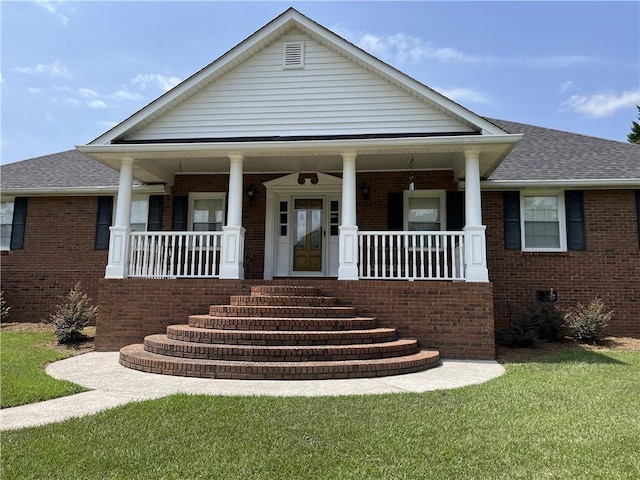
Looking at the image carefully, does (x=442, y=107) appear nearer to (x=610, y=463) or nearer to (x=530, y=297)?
(x=530, y=297)

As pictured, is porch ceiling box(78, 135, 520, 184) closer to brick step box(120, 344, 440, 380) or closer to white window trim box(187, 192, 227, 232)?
white window trim box(187, 192, 227, 232)

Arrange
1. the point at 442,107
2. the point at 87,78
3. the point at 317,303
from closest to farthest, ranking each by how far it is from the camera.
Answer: the point at 317,303
the point at 442,107
the point at 87,78

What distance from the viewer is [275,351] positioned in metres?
6.18

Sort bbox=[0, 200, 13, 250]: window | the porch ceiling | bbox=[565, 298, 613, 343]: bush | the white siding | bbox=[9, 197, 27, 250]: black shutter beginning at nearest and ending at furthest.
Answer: the porch ceiling, bbox=[565, 298, 613, 343]: bush, the white siding, bbox=[9, 197, 27, 250]: black shutter, bbox=[0, 200, 13, 250]: window

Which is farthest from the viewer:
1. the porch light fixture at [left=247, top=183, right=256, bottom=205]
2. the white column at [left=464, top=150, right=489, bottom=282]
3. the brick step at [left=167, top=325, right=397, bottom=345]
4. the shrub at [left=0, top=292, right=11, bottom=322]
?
the shrub at [left=0, top=292, right=11, bottom=322]

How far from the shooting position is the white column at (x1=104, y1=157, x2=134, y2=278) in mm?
8734

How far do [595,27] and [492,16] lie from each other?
90.5 inches

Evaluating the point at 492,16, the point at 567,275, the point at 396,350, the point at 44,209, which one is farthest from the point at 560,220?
the point at 44,209

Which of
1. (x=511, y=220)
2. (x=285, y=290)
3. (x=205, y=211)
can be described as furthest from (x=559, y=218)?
(x=205, y=211)

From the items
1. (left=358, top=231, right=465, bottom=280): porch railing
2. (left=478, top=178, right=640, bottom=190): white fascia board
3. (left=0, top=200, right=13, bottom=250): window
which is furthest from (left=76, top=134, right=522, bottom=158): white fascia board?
(left=0, top=200, right=13, bottom=250): window

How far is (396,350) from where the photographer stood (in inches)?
267

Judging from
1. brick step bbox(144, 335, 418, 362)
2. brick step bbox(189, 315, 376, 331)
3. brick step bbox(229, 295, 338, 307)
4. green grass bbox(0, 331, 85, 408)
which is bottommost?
green grass bbox(0, 331, 85, 408)

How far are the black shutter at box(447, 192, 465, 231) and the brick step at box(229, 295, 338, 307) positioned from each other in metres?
4.20

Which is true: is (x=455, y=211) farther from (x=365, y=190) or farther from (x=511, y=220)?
(x=365, y=190)
